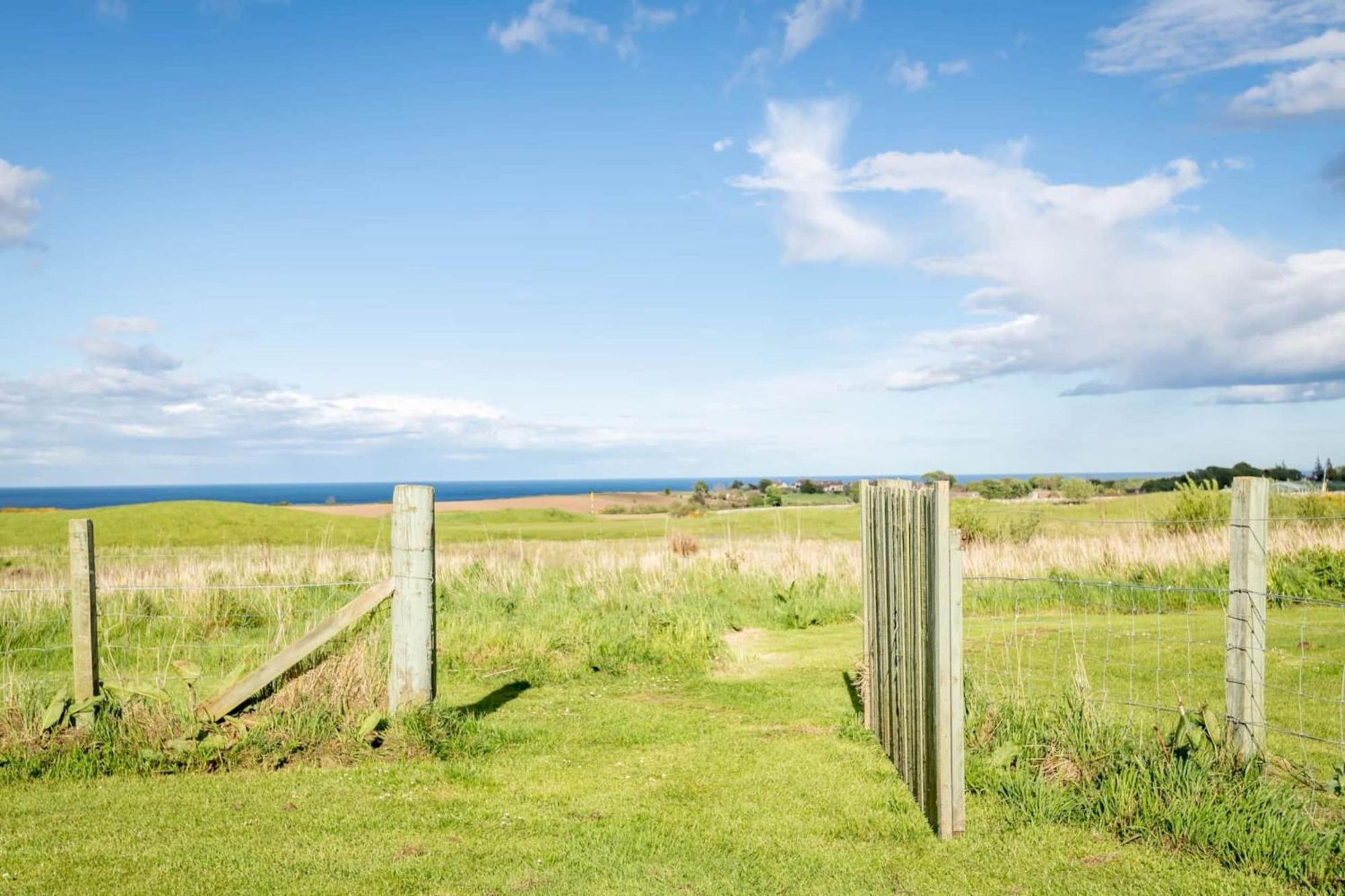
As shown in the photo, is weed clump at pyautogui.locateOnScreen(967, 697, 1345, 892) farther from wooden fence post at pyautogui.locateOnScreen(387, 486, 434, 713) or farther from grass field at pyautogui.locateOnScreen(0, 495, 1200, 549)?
grass field at pyautogui.locateOnScreen(0, 495, 1200, 549)

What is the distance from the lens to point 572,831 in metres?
5.30

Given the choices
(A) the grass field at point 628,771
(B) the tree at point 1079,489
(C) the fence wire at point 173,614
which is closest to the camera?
(A) the grass field at point 628,771

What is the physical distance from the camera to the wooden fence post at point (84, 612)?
666 centimetres

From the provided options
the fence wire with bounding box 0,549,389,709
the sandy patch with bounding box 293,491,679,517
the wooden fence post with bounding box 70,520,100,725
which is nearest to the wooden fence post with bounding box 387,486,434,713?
the fence wire with bounding box 0,549,389,709

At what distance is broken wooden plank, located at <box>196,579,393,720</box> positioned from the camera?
6527 mm

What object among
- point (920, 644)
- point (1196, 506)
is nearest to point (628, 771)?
point (920, 644)

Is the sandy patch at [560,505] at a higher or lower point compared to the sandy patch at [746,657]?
higher

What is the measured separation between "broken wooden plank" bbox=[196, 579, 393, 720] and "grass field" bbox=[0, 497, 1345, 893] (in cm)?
14

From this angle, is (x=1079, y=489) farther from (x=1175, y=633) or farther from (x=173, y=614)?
(x=173, y=614)

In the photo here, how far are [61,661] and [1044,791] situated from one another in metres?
10.3

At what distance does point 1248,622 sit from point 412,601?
508 cm

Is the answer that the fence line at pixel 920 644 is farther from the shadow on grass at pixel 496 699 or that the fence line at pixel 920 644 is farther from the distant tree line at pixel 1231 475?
the distant tree line at pixel 1231 475

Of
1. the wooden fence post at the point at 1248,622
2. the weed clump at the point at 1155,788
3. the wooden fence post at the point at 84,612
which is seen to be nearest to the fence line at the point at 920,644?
the weed clump at the point at 1155,788

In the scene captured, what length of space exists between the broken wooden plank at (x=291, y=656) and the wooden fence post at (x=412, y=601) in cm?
16
